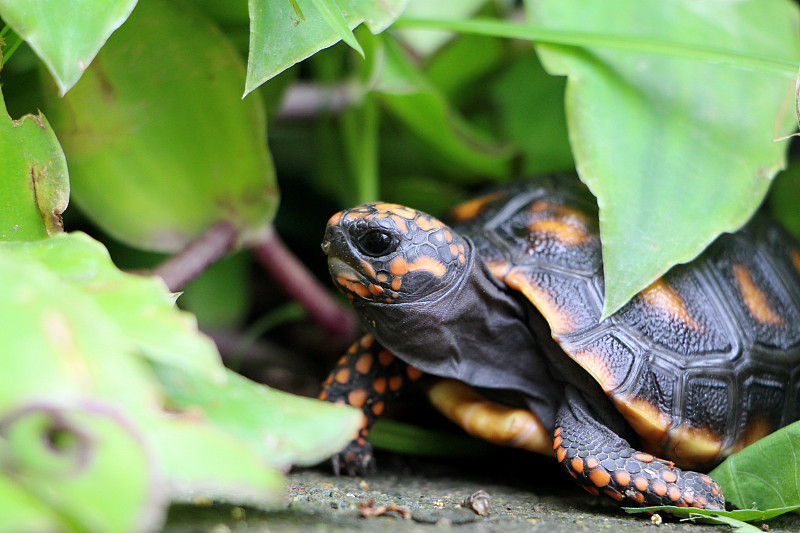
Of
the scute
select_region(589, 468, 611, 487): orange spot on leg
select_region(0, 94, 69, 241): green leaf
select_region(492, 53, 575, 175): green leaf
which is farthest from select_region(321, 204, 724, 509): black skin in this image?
select_region(492, 53, 575, 175): green leaf

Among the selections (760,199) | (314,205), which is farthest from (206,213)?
(760,199)

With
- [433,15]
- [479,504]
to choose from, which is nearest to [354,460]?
[479,504]

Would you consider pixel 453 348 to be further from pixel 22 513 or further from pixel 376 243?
pixel 22 513

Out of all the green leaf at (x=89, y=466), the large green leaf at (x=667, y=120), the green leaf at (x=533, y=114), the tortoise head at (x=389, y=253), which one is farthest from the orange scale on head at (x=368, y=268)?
the green leaf at (x=533, y=114)

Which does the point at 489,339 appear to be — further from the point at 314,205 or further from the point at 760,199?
the point at 314,205

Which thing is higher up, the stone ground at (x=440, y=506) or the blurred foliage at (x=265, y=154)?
the blurred foliage at (x=265, y=154)

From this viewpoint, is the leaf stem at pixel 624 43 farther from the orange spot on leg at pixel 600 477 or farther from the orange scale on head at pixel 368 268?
the orange spot on leg at pixel 600 477

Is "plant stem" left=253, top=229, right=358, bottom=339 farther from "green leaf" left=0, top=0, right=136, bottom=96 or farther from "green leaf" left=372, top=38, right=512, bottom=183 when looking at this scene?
"green leaf" left=0, top=0, right=136, bottom=96
